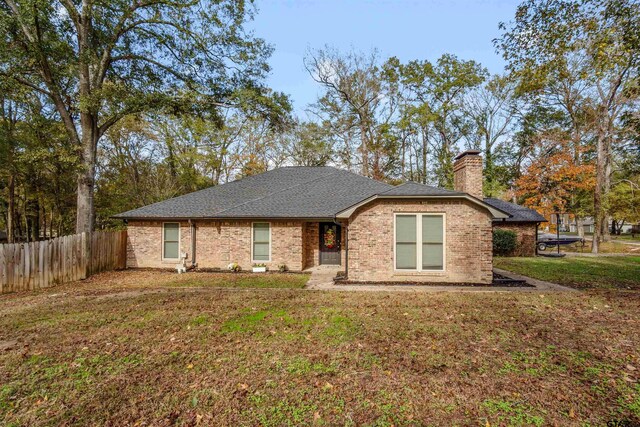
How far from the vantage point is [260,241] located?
12.8 meters

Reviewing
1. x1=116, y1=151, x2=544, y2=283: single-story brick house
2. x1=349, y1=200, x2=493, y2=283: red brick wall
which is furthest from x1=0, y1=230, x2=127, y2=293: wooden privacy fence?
x1=349, y1=200, x2=493, y2=283: red brick wall

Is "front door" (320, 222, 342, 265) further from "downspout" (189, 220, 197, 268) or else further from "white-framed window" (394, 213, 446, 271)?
"downspout" (189, 220, 197, 268)

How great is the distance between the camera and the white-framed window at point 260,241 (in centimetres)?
1274

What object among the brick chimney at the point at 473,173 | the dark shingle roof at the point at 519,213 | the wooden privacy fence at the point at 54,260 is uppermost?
the brick chimney at the point at 473,173

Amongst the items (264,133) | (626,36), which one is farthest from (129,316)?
(264,133)

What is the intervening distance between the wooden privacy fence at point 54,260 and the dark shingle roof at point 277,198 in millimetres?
1850

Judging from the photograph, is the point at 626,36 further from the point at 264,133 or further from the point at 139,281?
the point at 264,133

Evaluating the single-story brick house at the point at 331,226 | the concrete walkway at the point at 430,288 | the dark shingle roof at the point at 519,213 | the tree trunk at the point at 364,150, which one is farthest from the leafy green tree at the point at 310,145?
the concrete walkway at the point at 430,288

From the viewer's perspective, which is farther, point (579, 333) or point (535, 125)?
point (535, 125)

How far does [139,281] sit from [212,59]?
10821mm

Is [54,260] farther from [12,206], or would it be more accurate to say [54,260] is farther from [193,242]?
[12,206]

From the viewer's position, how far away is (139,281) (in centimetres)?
1074

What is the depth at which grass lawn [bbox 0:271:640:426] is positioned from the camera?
127 inches

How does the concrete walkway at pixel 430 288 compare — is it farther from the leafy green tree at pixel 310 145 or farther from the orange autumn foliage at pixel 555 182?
the leafy green tree at pixel 310 145
